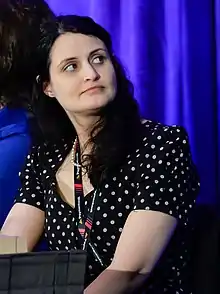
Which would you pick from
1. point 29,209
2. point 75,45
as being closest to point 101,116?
point 75,45

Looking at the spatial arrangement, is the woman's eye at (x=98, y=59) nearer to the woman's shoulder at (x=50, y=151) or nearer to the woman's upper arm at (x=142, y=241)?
the woman's shoulder at (x=50, y=151)

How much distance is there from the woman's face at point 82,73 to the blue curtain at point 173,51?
20 cm

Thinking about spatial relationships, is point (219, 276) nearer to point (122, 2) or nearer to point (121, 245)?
point (121, 245)

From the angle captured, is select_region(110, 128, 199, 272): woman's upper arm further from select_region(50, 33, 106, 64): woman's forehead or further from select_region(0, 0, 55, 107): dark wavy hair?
select_region(0, 0, 55, 107): dark wavy hair

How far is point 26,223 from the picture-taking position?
134 cm

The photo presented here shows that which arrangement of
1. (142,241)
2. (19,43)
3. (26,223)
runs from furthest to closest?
(19,43), (26,223), (142,241)

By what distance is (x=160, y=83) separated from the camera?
1503 millimetres

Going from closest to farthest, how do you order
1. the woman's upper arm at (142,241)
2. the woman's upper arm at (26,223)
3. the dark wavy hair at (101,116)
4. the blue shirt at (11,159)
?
the woman's upper arm at (142,241) < the dark wavy hair at (101,116) < the woman's upper arm at (26,223) < the blue shirt at (11,159)

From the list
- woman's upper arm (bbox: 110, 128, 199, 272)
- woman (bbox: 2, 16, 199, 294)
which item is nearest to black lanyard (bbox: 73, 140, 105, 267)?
woman (bbox: 2, 16, 199, 294)

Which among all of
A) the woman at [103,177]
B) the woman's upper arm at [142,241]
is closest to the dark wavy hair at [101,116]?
the woman at [103,177]

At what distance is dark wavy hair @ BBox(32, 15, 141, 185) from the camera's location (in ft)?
4.02

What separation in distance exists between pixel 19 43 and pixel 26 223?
447 millimetres

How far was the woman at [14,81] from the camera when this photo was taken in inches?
56.7

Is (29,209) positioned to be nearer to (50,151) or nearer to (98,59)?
(50,151)
